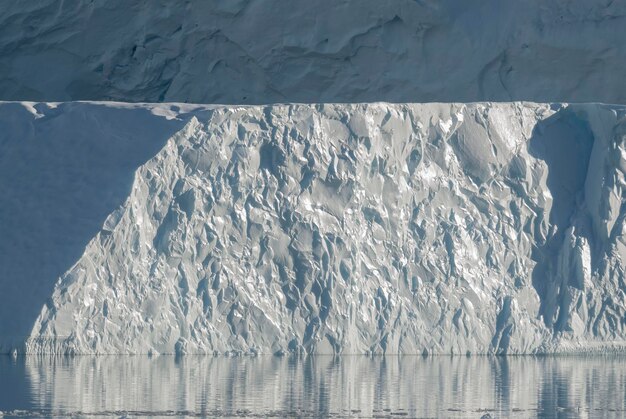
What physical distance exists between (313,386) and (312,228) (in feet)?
12.0

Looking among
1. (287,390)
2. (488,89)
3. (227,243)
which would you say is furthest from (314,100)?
(287,390)

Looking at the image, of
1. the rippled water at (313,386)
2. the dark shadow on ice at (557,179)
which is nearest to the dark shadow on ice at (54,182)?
the rippled water at (313,386)

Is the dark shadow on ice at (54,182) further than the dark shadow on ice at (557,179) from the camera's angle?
No

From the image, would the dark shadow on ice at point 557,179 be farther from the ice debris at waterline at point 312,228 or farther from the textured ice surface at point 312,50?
the textured ice surface at point 312,50

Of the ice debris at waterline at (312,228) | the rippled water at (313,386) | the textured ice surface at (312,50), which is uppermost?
the textured ice surface at (312,50)

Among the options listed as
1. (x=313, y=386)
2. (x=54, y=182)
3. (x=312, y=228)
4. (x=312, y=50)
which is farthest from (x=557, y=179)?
(x=54, y=182)

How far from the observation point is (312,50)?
20625 millimetres

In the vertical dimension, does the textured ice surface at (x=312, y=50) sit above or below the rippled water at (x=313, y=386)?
above

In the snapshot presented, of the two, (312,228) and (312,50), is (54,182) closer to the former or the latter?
(312,228)

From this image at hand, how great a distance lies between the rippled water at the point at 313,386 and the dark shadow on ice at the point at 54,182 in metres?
0.87

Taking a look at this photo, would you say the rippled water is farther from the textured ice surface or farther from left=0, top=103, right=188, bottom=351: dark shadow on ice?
the textured ice surface

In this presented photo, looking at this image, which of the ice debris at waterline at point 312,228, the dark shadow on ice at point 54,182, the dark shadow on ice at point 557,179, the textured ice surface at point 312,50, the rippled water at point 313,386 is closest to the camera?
the rippled water at point 313,386

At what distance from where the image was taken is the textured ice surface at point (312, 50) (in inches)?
796

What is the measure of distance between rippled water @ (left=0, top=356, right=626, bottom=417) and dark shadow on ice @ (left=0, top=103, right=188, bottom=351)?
87cm
